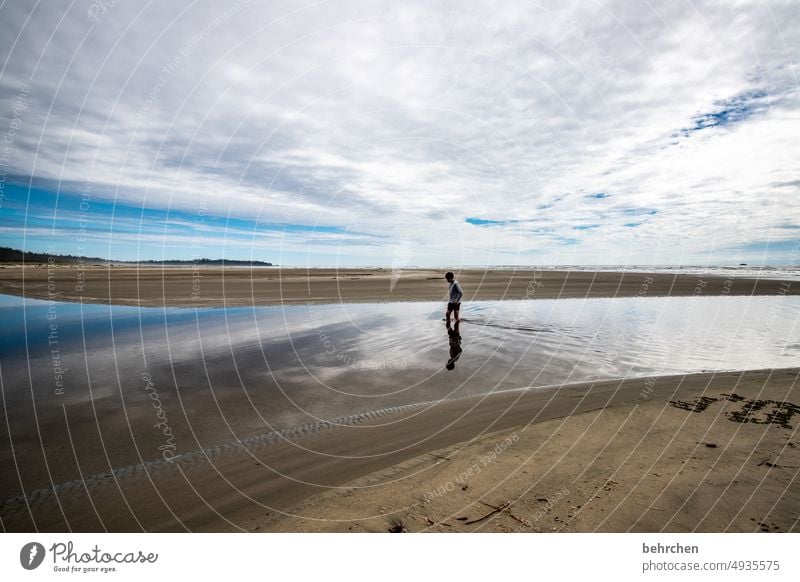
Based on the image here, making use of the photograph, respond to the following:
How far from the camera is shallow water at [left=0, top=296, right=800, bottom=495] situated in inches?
325

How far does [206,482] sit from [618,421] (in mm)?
7897

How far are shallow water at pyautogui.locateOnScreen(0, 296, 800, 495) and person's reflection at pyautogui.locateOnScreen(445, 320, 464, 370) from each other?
22 centimetres

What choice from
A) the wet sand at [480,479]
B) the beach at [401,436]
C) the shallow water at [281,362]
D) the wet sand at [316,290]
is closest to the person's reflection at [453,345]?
the shallow water at [281,362]

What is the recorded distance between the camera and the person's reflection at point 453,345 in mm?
12672

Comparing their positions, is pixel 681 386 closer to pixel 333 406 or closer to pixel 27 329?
pixel 333 406

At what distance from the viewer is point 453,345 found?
50.6ft

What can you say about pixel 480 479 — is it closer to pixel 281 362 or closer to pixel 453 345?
pixel 281 362

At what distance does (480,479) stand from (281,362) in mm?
9484

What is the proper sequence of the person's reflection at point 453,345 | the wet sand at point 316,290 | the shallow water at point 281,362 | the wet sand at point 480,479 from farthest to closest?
the wet sand at point 316,290 < the person's reflection at point 453,345 < the shallow water at point 281,362 < the wet sand at point 480,479

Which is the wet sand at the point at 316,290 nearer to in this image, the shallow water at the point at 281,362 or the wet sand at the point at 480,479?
the shallow water at the point at 281,362

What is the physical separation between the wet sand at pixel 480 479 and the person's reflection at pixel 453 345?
429cm

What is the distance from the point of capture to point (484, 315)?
952 inches

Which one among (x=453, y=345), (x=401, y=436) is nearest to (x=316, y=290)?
(x=453, y=345)

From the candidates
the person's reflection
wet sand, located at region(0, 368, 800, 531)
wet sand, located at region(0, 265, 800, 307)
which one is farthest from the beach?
wet sand, located at region(0, 265, 800, 307)
